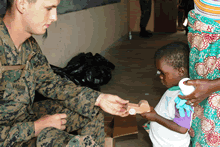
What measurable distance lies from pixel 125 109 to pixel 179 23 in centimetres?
602

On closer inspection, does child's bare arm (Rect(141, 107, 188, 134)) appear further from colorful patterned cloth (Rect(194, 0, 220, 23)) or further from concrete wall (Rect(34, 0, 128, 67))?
concrete wall (Rect(34, 0, 128, 67))

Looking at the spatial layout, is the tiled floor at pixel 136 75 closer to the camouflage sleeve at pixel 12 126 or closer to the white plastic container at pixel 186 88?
the white plastic container at pixel 186 88

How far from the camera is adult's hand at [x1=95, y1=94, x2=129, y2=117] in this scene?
1.35 m

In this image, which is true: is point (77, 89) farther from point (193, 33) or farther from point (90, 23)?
point (90, 23)

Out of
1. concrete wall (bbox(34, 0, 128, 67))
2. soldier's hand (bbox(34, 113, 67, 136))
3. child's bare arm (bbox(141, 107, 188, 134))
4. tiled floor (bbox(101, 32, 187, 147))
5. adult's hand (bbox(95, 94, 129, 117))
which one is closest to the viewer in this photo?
soldier's hand (bbox(34, 113, 67, 136))

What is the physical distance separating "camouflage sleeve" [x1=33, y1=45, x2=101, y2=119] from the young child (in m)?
0.35

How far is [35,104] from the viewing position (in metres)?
1.48

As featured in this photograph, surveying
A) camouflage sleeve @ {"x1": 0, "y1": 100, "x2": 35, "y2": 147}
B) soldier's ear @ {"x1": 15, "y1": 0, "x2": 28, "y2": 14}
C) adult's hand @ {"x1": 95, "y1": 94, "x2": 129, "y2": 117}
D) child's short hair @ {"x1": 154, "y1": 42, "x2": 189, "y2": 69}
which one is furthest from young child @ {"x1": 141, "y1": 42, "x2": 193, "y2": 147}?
soldier's ear @ {"x1": 15, "y1": 0, "x2": 28, "y2": 14}

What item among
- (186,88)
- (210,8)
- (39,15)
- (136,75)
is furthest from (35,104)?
(136,75)

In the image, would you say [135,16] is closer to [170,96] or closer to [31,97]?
[170,96]

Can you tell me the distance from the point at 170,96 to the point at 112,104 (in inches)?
15.0

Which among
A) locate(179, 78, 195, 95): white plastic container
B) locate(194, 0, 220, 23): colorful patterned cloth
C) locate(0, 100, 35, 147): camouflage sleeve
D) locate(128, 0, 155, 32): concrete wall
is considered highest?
locate(194, 0, 220, 23): colorful patterned cloth

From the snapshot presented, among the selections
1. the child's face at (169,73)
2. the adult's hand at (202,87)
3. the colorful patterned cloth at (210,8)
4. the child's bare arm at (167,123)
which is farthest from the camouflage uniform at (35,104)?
the colorful patterned cloth at (210,8)

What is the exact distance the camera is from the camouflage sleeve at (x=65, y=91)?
1345mm
